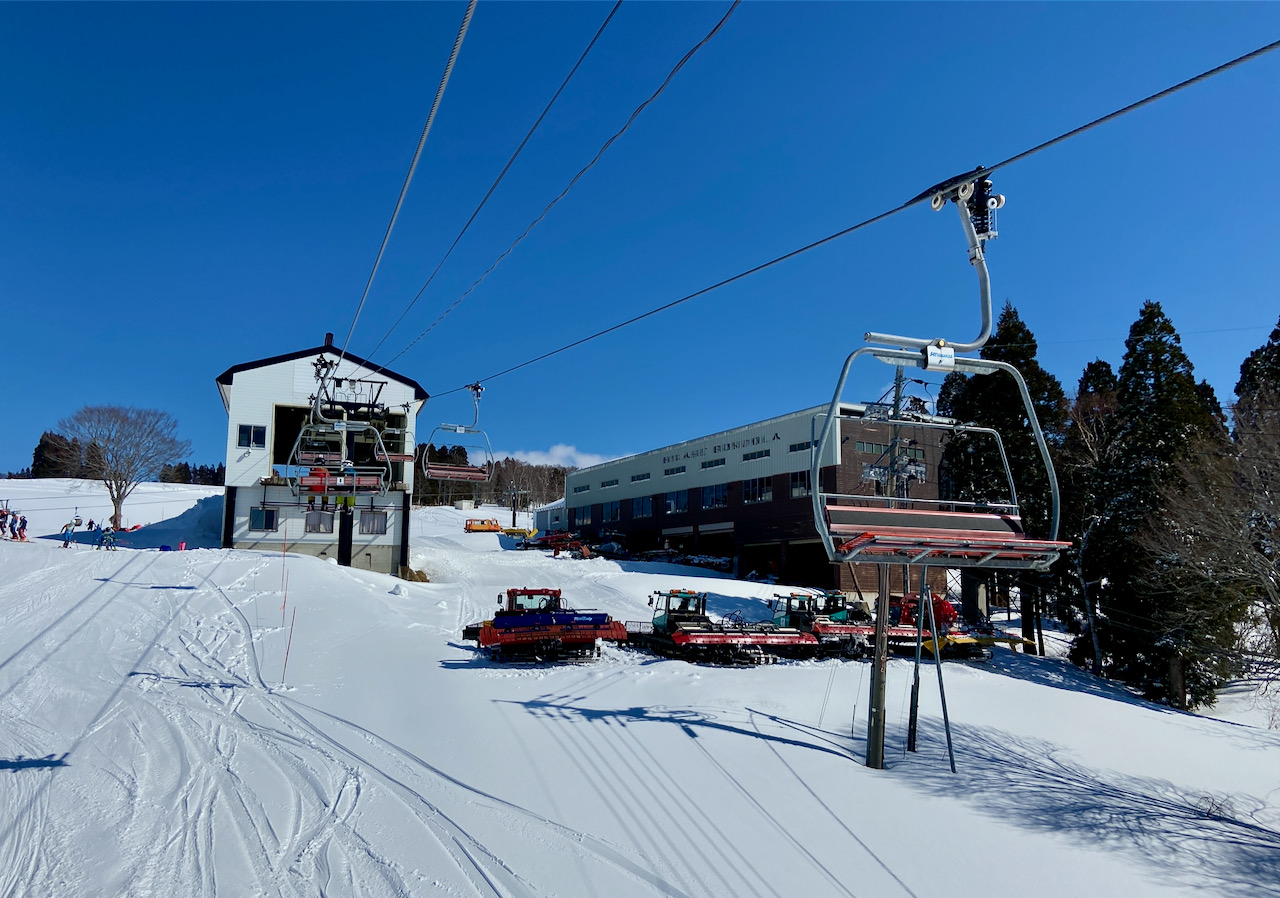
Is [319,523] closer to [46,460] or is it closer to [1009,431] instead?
[1009,431]

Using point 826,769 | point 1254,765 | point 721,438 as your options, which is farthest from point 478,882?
point 721,438

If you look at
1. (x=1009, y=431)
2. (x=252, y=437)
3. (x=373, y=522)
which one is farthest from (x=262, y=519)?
(x=1009, y=431)

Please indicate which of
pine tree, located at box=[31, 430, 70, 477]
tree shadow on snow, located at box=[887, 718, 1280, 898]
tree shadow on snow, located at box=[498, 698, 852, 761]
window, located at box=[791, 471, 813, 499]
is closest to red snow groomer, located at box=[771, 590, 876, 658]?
tree shadow on snow, located at box=[887, 718, 1280, 898]

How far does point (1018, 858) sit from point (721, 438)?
45008 mm

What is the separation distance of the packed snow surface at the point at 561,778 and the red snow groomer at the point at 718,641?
1.35m

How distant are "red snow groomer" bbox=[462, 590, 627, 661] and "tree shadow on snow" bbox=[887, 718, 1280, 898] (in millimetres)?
7606

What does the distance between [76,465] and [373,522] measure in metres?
36.5

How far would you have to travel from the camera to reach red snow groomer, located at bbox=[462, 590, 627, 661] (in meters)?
16.5

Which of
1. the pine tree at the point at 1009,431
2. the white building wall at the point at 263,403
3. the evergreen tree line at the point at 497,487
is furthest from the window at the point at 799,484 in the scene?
the evergreen tree line at the point at 497,487

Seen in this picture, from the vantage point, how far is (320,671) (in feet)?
49.2

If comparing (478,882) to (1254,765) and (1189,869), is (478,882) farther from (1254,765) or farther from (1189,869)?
(1254,765)

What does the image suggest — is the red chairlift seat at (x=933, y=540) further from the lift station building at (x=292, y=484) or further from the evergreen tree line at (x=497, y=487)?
the evergreen tree line at (x=497, y=487)

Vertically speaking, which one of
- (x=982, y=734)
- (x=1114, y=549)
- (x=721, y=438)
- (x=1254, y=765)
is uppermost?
(x=721, y=438)

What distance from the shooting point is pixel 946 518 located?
1032 cm
